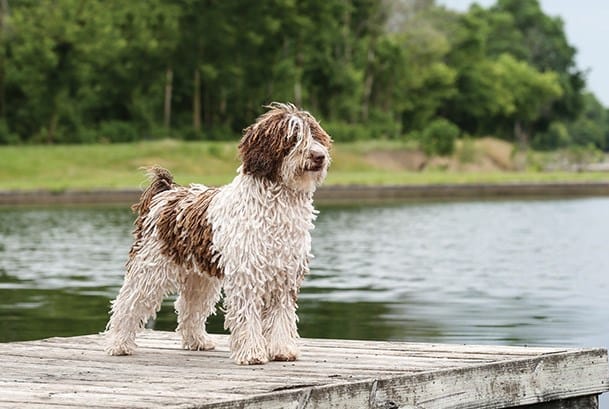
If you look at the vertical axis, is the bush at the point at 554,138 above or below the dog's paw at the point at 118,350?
below

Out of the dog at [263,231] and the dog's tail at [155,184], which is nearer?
the dog at [263,231]

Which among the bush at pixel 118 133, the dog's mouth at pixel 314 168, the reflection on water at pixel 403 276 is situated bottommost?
the reflection on water at pixel 403 276

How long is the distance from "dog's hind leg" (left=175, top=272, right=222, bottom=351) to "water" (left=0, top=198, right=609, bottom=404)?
456 cm

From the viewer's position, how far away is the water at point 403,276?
46.5 ft

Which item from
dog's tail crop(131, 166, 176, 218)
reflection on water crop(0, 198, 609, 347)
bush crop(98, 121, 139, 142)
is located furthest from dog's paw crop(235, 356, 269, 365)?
bush crop(98, 121, 139, 142)

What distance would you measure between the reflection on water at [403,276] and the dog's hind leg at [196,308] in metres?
4.52

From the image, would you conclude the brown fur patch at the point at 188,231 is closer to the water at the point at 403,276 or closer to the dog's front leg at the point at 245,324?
the dog's front leg at the point at 245,324

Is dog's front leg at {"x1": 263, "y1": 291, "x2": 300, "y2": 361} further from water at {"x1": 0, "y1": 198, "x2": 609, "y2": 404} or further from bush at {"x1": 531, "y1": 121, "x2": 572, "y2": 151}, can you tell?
bush at {"x1": 531, "y1": 121, "x2": 572, "y2": 151}

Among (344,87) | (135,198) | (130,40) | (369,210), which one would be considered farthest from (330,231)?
(344,87)

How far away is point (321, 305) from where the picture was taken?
16.5 m

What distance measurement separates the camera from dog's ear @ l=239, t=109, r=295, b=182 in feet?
24.8

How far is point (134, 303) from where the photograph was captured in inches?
332

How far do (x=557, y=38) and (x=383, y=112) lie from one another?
4687 cm

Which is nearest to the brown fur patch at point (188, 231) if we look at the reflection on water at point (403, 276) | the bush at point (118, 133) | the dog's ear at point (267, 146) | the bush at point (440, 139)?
the dog's ear at point (267, 146)
